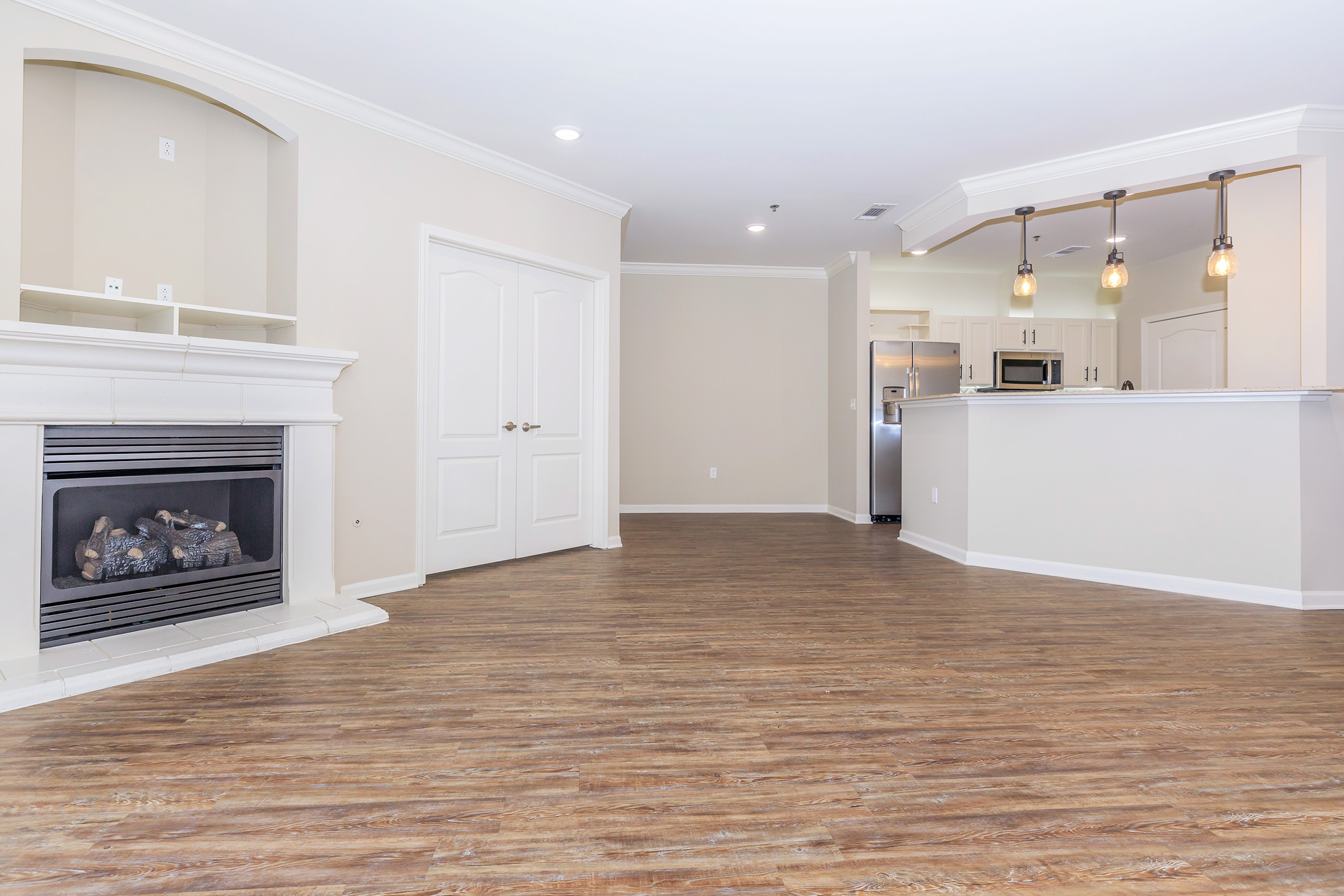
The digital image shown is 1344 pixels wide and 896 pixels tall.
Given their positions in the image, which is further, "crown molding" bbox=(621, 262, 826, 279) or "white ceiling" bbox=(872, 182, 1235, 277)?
"crown molding" bbox=(621, 262, 826, 279)

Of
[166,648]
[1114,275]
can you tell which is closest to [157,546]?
[166,648]

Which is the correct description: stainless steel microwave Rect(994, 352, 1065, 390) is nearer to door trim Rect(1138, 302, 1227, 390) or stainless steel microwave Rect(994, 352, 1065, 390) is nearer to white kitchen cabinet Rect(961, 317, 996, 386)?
white kitchen cabinet Rect(961, 317, 996, 386)

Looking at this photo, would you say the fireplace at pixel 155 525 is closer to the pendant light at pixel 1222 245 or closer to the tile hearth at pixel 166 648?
the tile hearth at pixel 166 648

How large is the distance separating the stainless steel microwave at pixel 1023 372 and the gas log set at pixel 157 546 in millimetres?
6875

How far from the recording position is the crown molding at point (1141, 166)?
12.4 ft

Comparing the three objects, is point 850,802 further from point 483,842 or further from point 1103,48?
point 1103,48

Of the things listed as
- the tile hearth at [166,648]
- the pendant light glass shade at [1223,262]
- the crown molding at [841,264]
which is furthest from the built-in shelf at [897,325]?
the tile hearth at [166,648]

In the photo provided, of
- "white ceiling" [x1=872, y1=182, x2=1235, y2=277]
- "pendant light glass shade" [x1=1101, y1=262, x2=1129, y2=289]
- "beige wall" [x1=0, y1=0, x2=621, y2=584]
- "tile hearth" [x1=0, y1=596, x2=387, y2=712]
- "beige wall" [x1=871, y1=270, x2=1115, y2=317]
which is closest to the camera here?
"tile hearth" [x1=0, y1=596, x2=387, y2=712]

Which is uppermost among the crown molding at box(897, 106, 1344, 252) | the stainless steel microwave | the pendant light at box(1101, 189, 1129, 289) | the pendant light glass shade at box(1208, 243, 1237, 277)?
the crown molding at box(897, 106, 1344, 252)

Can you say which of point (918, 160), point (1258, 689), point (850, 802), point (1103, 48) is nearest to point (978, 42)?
point (1103, 48)

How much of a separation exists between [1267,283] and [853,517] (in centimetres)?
378

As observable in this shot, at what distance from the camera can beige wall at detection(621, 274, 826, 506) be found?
301 inches

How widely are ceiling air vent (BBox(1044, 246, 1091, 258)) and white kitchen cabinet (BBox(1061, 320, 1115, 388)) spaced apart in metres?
0.94

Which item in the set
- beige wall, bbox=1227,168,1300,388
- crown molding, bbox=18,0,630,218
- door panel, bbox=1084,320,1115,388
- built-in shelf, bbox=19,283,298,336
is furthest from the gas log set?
door panel, bbox=1084,320,1115,388
